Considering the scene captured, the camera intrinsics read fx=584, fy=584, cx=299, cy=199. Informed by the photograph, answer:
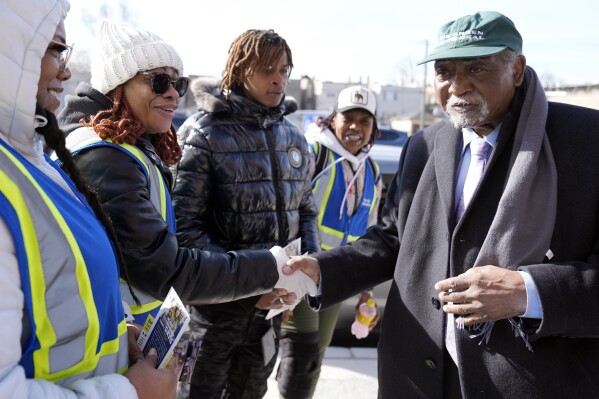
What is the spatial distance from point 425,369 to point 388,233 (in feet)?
1.95

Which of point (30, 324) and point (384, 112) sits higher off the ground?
point (30, 324)

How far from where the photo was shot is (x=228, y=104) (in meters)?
2.93

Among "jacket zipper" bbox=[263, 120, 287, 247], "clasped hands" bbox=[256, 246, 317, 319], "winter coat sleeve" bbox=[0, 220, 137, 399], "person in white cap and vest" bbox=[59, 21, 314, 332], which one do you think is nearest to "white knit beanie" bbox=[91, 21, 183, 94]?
"person in white cap and vest" bbox=[59, 21, 314, 332]

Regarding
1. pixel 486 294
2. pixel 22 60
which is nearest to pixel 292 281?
pixel 486 294

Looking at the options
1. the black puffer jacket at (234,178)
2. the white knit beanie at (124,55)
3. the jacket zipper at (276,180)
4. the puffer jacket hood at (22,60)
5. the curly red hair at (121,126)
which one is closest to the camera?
the puffer jacket hood at (22,60)

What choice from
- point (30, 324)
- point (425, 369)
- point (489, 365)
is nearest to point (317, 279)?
point (425, 369)

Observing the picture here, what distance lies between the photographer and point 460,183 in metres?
2.16

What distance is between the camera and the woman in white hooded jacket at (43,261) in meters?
1.12

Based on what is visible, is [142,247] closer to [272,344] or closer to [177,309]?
[177,309]

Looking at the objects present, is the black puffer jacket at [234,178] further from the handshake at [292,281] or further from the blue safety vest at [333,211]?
the blue safety vest at [333,211]

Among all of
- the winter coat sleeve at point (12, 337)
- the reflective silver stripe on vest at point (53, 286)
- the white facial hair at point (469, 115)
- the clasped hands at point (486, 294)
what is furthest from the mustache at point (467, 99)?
the winter coat sleeve at point (12, 337)

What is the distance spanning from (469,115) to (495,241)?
1.53 ft

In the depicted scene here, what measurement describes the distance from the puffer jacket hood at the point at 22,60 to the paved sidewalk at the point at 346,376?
313cm

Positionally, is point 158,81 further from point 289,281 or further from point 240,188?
point 289,281
